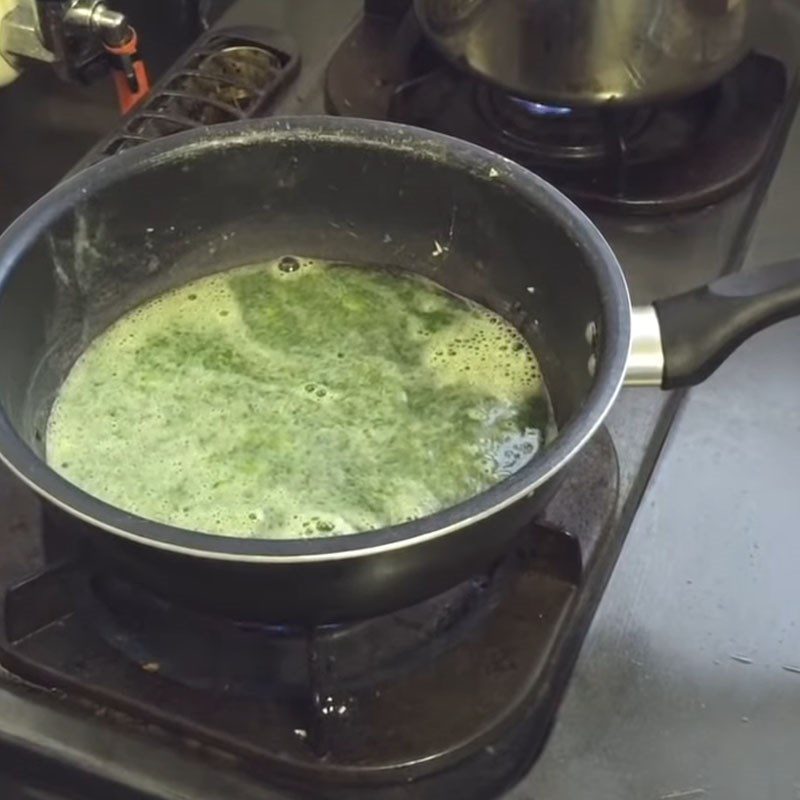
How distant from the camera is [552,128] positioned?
868 millimetres

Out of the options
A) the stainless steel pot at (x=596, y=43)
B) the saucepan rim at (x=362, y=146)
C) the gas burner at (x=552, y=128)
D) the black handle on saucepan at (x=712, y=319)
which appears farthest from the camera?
the gas burner at (x=552, y=128)

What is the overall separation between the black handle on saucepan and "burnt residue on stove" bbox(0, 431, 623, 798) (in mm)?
110

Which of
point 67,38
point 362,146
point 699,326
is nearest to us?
point 699,326

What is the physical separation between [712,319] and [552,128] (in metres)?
0.33

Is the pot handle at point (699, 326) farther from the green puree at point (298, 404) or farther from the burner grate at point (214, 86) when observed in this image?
the burner grate at point (214, 86)

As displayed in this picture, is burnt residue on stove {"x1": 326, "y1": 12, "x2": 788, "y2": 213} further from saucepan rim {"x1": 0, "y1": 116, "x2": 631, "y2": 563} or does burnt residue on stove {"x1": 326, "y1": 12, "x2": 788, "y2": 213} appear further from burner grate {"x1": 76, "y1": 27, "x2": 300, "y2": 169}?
saucepan rim {"x1": 0, "y1": 116, "x2": 631, "y2": 563}

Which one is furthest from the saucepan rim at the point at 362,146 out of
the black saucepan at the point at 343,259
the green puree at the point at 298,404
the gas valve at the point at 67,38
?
the gas valve at the point at 67,38

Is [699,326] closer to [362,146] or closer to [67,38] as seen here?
[362,146]

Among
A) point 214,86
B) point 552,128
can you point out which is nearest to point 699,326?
point 552,128

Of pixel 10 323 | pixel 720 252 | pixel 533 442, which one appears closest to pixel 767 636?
pixel 533 442

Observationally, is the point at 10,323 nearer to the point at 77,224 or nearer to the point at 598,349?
the point at 77,224

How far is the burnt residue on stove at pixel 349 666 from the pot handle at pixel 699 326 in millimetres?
104

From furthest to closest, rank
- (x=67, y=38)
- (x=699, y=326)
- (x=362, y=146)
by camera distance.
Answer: (x=67, y=38) → (x=362, y=146) → (x=699, y=326)

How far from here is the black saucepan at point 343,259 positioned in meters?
0.49
